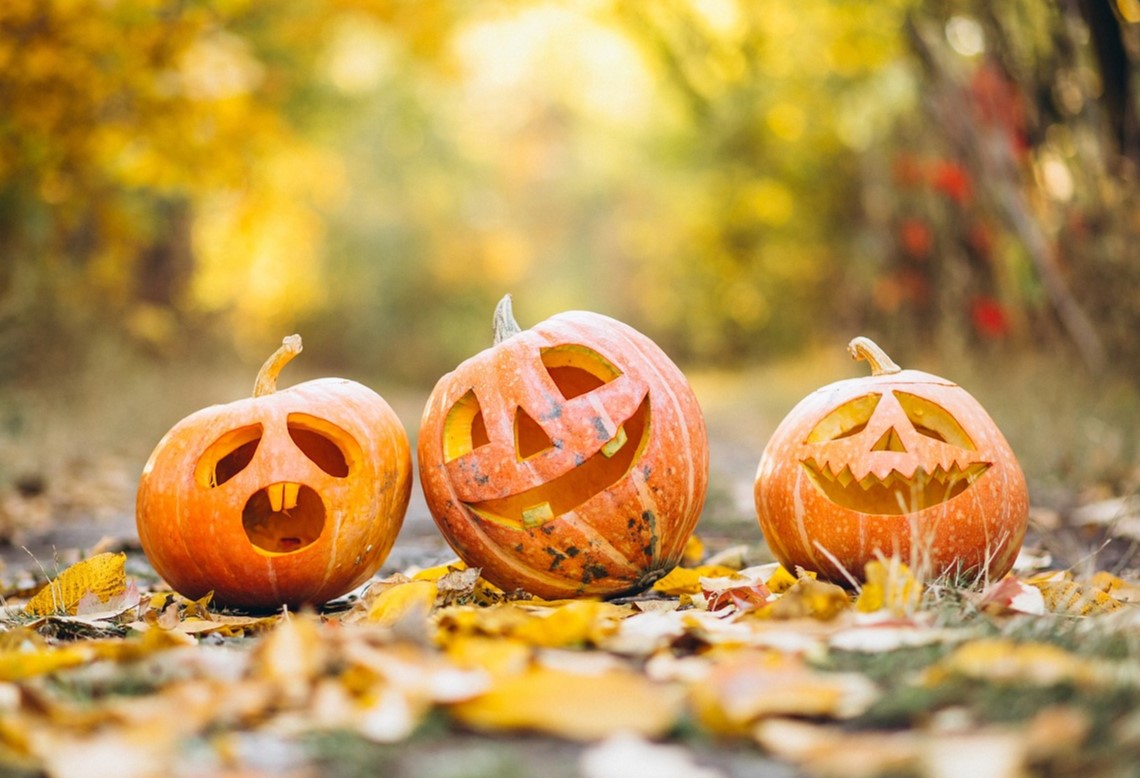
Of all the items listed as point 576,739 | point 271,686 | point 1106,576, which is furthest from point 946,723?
point 1106,576

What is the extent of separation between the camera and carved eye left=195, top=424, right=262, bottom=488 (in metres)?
2.44

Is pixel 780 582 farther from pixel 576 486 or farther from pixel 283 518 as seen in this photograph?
pixel 283 518

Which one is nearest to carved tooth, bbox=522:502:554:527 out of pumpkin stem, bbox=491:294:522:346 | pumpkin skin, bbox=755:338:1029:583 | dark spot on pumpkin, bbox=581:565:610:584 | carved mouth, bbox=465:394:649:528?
carved mouth, bbox=465:394:649:528

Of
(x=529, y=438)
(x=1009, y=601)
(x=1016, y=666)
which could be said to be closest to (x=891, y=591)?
(x=1009, y=601)

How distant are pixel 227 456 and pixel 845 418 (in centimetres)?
154

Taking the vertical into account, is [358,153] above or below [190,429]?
above

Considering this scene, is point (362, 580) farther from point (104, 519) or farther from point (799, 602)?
point (104, 519)

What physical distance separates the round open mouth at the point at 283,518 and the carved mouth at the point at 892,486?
123 centimetres

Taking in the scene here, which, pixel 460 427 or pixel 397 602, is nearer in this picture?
pixel 397 602

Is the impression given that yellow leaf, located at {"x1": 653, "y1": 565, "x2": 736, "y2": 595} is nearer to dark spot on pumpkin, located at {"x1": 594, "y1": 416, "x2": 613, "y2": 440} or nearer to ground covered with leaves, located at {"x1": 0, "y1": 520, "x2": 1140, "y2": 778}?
dark spot on pumpkin, located at {"x1": 594, "y1": 416, "x2": 613, "y2": 440}

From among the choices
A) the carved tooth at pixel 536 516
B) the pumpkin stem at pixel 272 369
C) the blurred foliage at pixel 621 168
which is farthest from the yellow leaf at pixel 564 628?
the blurred foliage at pixel 621 168

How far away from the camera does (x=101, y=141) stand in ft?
19.6

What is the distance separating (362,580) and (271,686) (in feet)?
3.88

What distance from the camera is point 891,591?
5.98 ft
